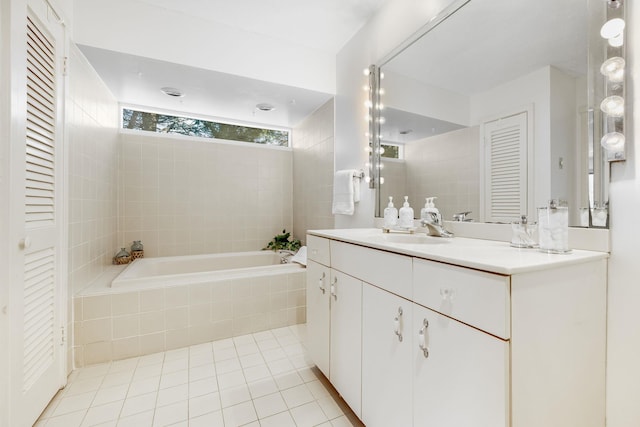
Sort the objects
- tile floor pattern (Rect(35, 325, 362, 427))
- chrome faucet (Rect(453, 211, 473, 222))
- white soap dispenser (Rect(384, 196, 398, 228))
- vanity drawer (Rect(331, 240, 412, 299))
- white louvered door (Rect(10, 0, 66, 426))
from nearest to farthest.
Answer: vanity drawer (Rect(331, 240, 412, 299)) → white louvered door (Rect(10, 0, 66, 426)) → tile floor pattern (Rect(35, 325, 362, 427)) → chrome faucet (Rect(453, 211, 473, 222)) → white soap dispenser (Rect(384, 196, 398, 228))

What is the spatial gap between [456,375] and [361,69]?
7.24ft

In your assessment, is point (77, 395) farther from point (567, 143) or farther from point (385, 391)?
point (567, 143)

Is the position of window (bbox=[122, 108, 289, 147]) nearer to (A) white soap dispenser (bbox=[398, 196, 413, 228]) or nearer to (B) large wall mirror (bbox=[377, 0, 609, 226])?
(B) large wall mirror (bbox=[377, 0, 609, 226])

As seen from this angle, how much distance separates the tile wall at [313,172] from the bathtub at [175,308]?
2.30 feet

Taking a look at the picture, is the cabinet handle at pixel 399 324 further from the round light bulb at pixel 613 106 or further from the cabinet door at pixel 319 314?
the round light bulb at pixel 613 106

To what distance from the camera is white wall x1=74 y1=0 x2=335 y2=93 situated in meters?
1.86

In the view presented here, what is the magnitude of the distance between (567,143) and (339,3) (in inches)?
69.0

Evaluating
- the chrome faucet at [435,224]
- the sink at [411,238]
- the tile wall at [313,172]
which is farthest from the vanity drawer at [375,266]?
the tile wall at [313,172]

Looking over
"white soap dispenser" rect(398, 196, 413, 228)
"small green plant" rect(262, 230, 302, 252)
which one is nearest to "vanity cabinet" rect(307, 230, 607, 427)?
"white soap dispenser" rect(398, 196, 413, 228)

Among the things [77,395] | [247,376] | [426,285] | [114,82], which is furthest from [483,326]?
[114,82]

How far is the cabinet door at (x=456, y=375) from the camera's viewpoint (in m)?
0.69

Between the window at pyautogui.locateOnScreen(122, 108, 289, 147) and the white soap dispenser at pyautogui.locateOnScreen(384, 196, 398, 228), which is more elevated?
the window at pyautogui.locateOnScreen(122, 108, 289, 147)

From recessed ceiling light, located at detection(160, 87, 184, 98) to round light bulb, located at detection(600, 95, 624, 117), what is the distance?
2.87m

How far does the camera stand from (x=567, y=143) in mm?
1050
